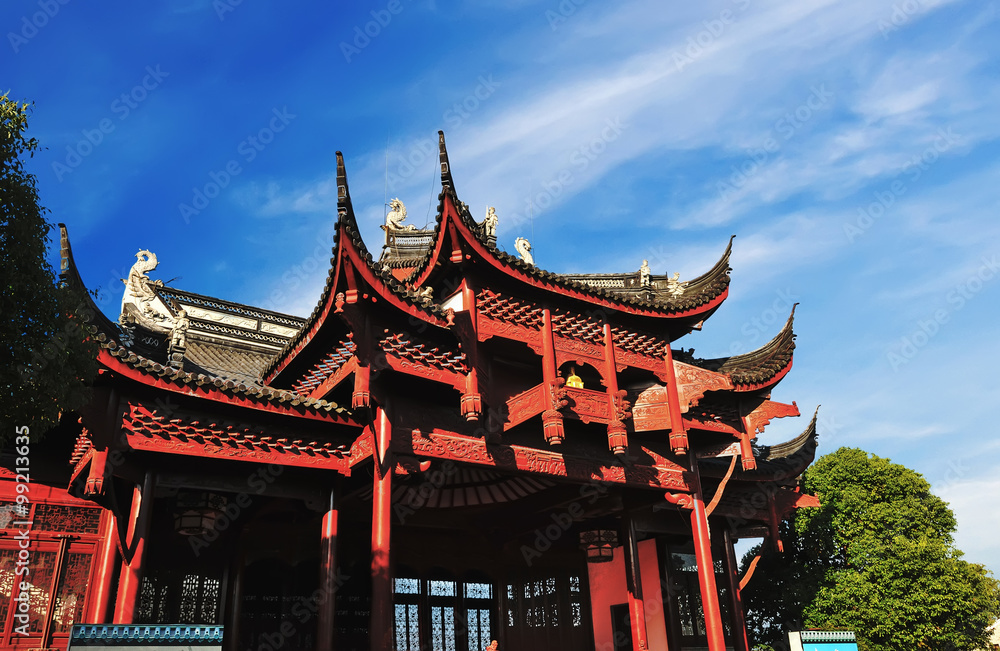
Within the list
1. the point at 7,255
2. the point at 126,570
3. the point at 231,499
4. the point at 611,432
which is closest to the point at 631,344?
the point at 611,432

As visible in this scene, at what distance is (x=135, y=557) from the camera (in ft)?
28.2

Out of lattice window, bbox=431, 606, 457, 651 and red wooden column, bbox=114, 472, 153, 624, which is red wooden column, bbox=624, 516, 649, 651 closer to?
lattice window, bbox=431, 606, 457, 651

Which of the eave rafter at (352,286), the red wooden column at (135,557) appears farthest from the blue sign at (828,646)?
the red wooden column at (135,557)

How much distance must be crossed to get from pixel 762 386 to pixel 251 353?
1086 centimetres

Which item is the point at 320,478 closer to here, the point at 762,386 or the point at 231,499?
the point at 231,499

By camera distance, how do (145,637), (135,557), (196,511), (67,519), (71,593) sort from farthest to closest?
(67,519) → (196,511) → (71,593) → (135,557) → (145,637)

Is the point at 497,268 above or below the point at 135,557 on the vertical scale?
above

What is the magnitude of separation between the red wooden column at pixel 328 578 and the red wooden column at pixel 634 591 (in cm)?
500

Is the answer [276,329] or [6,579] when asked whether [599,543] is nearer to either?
[6,579]

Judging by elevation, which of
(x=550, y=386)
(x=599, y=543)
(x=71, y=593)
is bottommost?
(x=71, y=593)

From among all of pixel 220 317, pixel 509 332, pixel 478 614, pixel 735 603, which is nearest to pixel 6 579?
pixel 509 332

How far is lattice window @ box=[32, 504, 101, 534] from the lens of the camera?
31.3 ft

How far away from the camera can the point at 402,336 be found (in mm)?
9680

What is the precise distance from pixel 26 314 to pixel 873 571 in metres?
19.1
